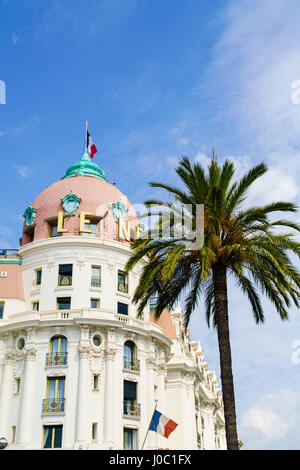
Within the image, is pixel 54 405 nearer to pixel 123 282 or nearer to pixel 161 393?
pixel 161 393

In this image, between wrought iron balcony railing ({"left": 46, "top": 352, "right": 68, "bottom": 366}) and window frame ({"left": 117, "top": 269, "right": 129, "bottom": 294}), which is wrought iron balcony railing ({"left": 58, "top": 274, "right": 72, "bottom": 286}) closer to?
window frame ({"left": 117, "top": 269, "right": 129, "bottom": 294})

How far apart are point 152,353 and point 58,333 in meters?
8.58

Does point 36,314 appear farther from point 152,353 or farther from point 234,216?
point 234,216

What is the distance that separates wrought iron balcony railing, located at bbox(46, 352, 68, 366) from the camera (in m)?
41.5

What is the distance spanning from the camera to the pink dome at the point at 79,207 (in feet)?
159

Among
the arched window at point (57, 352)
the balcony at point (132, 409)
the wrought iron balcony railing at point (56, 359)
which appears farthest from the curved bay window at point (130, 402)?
the arched window at point (57, 352)

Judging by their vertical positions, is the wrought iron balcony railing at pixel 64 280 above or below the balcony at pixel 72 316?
above

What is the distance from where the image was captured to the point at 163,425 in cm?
2853

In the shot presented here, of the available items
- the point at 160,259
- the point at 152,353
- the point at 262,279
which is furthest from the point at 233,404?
the point at 152,353

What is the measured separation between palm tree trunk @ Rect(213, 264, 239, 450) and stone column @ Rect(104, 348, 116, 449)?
22.9 m

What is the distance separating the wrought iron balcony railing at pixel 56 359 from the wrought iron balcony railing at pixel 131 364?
5093mm

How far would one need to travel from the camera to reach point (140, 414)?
140ft

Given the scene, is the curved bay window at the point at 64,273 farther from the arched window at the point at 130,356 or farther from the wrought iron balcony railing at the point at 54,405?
the wrought iron balcony railing at the point at 54,405

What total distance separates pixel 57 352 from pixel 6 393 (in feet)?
17.3
